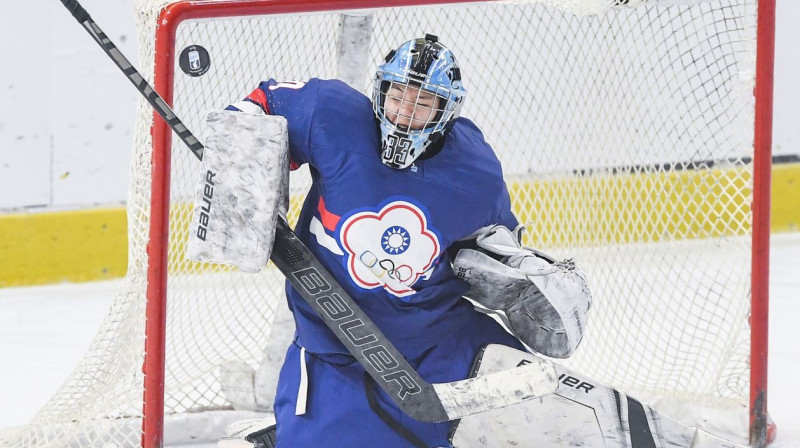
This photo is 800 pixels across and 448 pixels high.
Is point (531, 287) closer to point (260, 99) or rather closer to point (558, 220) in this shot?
point (260, 99)

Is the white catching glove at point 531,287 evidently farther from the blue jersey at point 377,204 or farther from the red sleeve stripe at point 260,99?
the red sleeve stripe at point 260,99

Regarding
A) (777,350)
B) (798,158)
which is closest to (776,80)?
(798,158)

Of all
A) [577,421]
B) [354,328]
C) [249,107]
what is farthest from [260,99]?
[577,421]

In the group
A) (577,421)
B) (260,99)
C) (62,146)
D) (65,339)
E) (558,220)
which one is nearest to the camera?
(260,99)

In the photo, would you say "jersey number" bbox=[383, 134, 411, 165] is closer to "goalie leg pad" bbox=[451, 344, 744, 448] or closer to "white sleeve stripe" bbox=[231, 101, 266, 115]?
"white sleeve stripe" bbox=[231, 101, 266, 115]

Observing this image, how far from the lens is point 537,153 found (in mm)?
3312

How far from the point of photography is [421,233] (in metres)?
2.12

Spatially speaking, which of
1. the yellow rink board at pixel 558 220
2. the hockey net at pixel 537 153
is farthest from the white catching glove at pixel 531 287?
the yellow rink board at pixel 558 220

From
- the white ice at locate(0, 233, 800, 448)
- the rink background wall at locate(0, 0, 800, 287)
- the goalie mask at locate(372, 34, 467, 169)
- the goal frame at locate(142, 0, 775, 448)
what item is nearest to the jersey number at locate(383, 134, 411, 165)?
the goalie mask at locate(372, 34, 467, 169)

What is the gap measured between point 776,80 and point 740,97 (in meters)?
1.98

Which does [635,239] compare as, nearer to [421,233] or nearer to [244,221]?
[421,233]

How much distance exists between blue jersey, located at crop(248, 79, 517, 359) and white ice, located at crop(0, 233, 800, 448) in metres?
1.00

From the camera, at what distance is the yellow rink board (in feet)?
10.1

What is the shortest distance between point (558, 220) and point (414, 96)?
1.31 m
